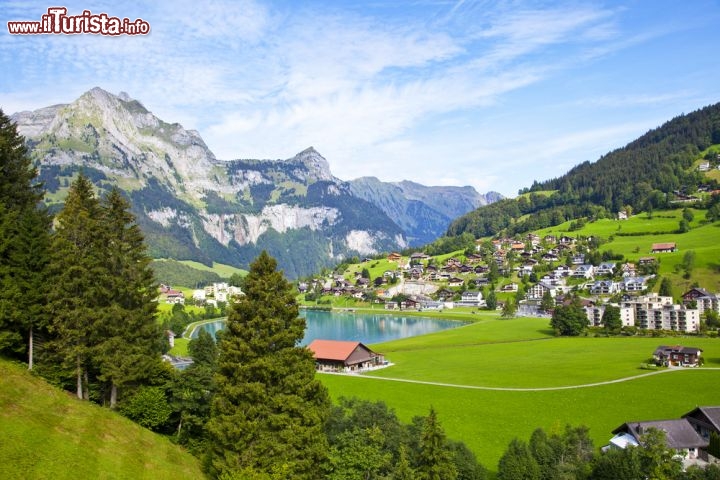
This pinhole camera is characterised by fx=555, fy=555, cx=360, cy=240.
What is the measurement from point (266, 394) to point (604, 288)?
Answer: 12783cm

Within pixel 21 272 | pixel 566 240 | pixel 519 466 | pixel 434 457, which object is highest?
pixel 566 240

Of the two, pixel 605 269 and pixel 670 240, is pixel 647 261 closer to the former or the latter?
pixel 605 269

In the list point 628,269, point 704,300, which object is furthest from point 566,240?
point 704,300

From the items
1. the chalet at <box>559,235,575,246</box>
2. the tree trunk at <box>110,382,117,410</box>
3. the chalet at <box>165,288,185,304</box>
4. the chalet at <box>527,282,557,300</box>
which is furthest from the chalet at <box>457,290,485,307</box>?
the tree trunk at <box>110,382,117,410</box>

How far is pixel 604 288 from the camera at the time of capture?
Answer: 137 m

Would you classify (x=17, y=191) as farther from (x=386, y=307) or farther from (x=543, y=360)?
(x=386, y=307)

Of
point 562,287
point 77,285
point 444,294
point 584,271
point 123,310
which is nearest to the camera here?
point 77,285

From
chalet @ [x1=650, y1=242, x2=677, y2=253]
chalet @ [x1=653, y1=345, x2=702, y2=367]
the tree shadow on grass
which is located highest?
chalet @ [x1=650, y1=242, x2=677, y2=253]

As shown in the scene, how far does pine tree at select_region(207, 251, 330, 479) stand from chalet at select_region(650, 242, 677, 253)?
146 meters

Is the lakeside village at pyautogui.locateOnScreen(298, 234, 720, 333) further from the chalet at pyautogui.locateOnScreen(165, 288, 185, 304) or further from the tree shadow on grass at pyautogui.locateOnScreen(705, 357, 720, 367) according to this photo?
the chalet at pyautogui.locateOnScreen(165, 288, 185, 304)

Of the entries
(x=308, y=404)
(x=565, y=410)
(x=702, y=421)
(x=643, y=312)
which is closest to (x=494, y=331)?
(x=643, y=312)

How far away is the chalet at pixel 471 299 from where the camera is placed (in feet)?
544

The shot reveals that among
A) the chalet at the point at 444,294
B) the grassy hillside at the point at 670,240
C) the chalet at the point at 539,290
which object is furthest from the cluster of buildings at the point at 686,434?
the chalet at the point at 444,294

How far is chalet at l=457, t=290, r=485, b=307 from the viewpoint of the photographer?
544 feet
